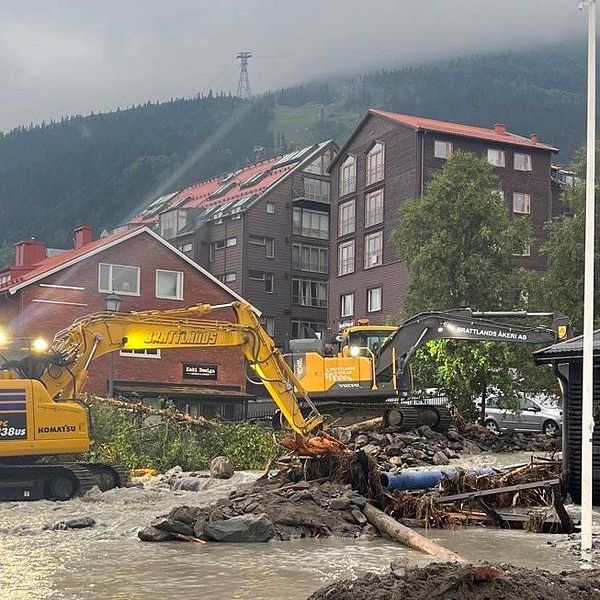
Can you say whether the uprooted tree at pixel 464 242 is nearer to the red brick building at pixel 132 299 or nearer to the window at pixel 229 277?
the red brick building at pixel 132 299

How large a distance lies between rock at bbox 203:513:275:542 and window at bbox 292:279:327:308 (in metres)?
58.8

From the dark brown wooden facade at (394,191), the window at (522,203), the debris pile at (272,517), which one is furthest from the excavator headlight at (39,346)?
the window at (522,203)

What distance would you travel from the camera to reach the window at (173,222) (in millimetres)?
77675

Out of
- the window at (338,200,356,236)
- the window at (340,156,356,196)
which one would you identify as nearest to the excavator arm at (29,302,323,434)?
the window at (338,200,356,236)

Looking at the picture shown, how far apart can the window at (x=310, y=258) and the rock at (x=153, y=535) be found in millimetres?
58918

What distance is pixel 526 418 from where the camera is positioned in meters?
39.0

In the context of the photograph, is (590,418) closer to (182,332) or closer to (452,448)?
(182,332)

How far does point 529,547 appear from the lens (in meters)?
13.6

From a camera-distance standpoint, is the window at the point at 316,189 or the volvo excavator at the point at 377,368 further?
the window at the point at 316,189

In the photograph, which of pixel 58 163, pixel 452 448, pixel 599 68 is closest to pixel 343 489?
pixel 599 68

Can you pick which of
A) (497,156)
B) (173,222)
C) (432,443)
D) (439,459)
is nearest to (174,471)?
(439,459)

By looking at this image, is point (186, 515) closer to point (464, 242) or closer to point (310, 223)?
point (464, 242)

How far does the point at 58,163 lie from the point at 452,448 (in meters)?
128

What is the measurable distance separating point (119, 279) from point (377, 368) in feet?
Answer: 70.5
